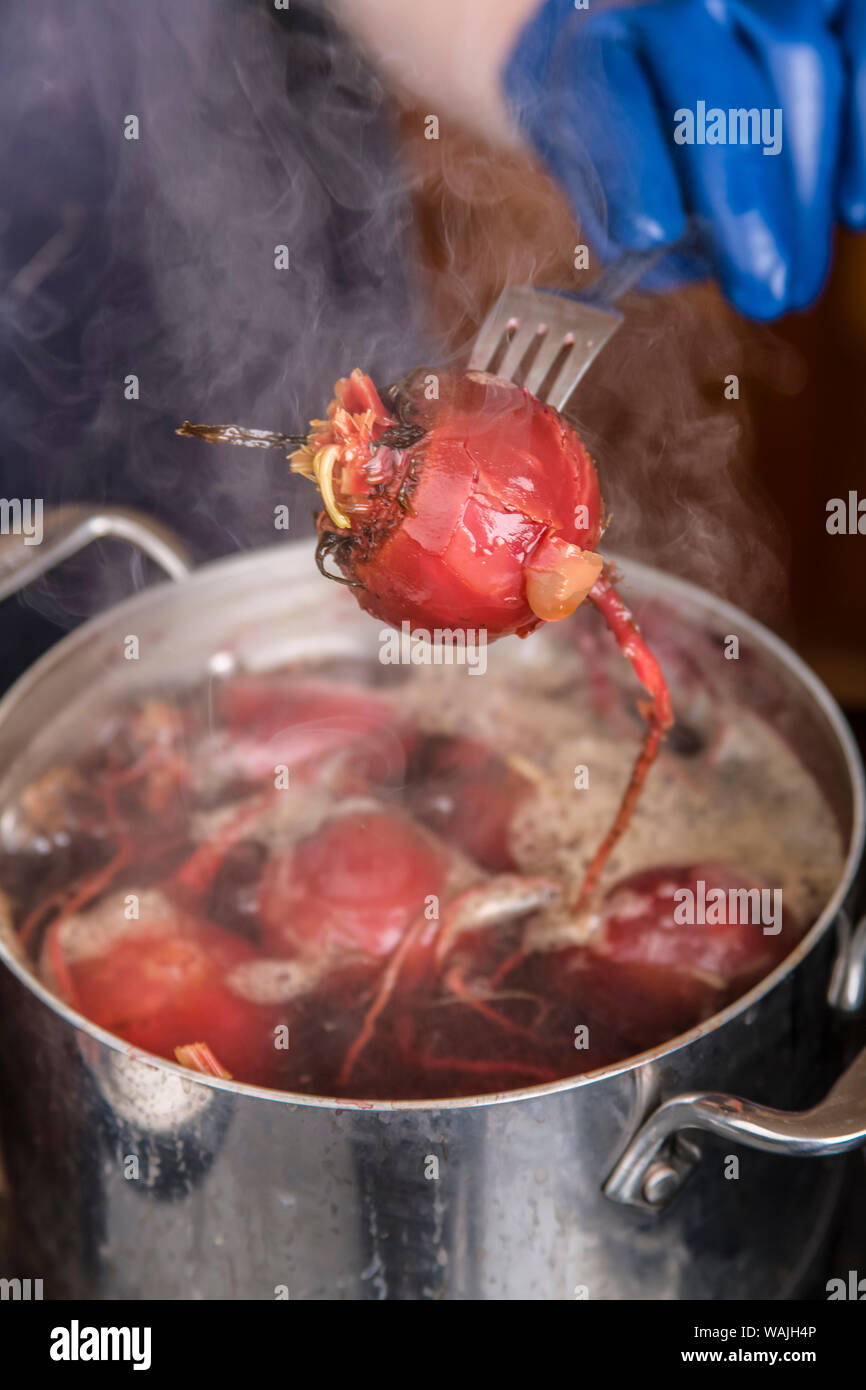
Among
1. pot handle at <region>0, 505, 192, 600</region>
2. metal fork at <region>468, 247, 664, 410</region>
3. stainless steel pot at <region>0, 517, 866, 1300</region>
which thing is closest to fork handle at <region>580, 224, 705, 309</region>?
metal fork at <region>468, 247, 664, 410</region>

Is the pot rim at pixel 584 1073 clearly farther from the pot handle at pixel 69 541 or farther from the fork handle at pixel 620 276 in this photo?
the fork handle at pixel 620 276

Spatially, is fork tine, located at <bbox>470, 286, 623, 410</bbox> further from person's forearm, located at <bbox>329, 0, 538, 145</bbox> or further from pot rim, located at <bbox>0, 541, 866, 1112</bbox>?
person's forearm, located at <bbox>329, 0, 538, 145</bbox>

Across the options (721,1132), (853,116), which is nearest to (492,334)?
(853,116)

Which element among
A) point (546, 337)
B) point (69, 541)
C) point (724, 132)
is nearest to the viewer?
point (546, 337)

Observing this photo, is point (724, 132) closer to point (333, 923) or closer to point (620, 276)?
point (620, 276)

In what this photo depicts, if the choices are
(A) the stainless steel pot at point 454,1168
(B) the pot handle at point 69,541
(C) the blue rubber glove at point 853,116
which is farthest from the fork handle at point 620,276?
(B) the pot handle at point 69,541

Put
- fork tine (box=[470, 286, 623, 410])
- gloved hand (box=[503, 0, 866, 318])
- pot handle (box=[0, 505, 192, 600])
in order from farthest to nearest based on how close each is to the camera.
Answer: pot handle (box=[0, 505, 192, 600]), gloved hand (box=[503, 0, 866, 318]), fork tine (box=[470, 286, 623, 410])
